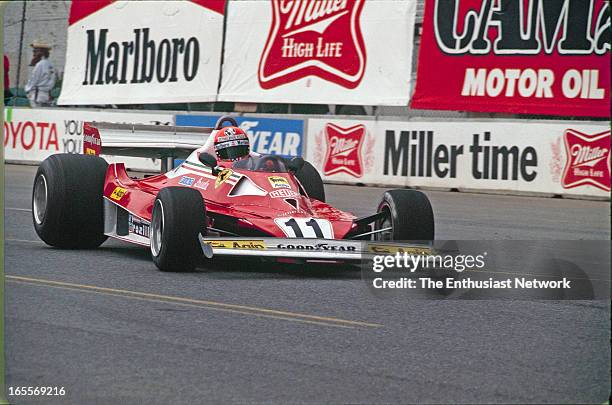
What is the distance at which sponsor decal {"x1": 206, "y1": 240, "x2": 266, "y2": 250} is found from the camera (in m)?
8.62

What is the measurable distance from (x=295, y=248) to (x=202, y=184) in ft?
5.52

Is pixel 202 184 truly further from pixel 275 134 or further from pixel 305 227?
pixel 275 134

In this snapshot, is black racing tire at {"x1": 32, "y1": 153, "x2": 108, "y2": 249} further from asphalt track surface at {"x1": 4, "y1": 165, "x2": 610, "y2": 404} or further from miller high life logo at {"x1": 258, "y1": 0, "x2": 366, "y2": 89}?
miller high life logo at {"x1": 258, "y1": 0, "x2": 366, "y2": 89}

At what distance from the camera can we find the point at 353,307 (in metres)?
7.64

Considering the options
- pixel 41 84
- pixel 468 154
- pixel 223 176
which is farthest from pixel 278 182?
pixel 41 84

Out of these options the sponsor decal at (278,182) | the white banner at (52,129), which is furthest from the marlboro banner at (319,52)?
the sponsor decal at (278,182)

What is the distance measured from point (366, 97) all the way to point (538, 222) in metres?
6.83

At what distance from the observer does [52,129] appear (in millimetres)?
24047

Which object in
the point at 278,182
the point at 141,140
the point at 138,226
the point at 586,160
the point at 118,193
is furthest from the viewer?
the point at 586,160

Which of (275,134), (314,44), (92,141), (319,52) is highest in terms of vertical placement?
(314,44)

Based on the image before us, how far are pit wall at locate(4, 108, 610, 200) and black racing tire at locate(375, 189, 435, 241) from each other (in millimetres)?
8156

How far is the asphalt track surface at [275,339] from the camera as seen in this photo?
210 inches

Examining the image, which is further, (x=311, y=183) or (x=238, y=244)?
(x=311, y=183)

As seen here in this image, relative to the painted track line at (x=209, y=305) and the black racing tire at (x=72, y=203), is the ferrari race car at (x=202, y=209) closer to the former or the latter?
the black racing tire at (x=72, y=203)
